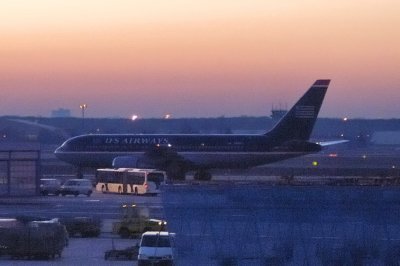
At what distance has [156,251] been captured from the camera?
30.3 metres

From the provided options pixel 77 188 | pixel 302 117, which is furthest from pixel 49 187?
pixel 302 117

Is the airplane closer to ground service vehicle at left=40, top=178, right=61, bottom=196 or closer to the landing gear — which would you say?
the landing gear

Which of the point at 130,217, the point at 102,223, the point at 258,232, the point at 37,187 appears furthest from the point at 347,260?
the point at 37,187

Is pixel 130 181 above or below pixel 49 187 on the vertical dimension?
above

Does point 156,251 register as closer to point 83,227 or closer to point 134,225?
point 134,225

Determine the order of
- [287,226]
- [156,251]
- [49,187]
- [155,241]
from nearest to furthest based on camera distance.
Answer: [287,226] → [156,251] → [155,241] → [49,187]

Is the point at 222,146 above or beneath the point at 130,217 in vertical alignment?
above

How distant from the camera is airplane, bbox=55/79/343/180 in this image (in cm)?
7462

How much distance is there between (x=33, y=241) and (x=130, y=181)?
3208cm

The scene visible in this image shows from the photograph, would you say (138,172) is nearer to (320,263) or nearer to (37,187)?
(37,187)

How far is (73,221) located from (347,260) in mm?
20045

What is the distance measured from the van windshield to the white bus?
1190 inches

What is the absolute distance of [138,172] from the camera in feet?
212

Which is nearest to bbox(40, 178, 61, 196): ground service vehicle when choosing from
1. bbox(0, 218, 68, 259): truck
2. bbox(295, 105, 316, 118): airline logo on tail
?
bbox(295, 105, 316, 118): airline logo on tail
